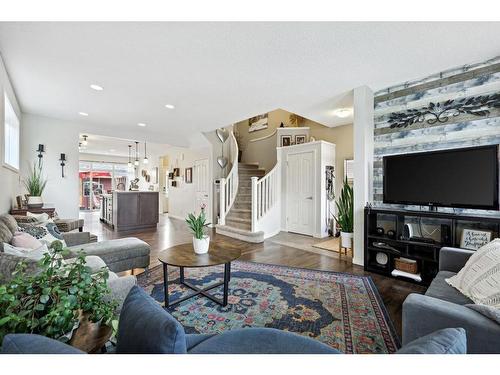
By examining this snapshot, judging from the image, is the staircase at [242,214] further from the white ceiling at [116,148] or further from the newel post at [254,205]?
the white ceiling at [116,148]

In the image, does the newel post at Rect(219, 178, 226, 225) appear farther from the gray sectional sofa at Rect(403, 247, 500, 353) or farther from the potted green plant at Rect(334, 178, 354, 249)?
the gray sectional sofa at Rect(403, 247, 500, 353)

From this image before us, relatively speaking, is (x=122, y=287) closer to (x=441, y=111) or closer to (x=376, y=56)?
(x=376, y=56)

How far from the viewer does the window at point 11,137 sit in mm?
3480

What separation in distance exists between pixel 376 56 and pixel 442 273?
2.21 meters

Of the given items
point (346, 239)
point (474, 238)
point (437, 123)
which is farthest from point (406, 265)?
point (437, 123)

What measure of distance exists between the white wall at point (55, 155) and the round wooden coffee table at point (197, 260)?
13.4 ft

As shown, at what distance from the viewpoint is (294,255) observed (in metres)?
3.81

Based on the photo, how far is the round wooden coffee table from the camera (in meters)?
2.10

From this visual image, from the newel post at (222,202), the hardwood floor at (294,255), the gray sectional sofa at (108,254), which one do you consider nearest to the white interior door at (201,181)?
the newel post at (222,202)

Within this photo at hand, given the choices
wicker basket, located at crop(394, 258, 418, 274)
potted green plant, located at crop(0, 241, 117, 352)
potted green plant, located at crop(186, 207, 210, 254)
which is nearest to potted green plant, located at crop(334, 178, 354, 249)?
wicker basket, located at crop(394, 258, 418, 274)

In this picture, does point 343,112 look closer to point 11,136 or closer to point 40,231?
point 40,231

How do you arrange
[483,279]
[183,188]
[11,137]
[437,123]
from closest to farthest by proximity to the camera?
[483,279] < [437,123] < [11,137] < [183,188]

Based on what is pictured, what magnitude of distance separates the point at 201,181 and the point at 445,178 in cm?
582

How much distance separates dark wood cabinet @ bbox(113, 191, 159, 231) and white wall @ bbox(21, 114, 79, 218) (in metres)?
0.91
